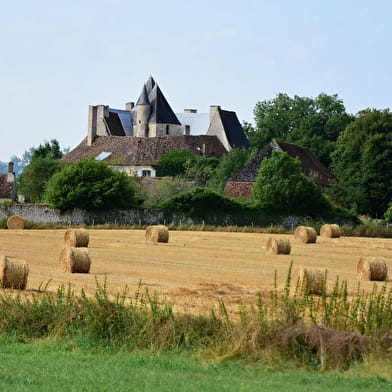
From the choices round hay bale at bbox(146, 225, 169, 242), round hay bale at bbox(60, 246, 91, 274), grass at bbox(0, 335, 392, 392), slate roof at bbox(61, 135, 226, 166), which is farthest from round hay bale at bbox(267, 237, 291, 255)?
slate roof at bbox(61, 135, 226, 166)

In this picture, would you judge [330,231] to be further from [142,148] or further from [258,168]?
[142,148]

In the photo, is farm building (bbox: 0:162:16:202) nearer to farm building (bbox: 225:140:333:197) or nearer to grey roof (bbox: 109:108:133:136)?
farm building (bbox: 225:140:333:197)

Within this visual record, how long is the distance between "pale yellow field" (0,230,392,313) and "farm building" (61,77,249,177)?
44.6 metres

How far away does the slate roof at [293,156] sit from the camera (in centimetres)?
8538

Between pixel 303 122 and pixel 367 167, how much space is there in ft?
88.1

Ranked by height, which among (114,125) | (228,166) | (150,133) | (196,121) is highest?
(196,121)

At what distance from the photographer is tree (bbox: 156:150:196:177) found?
98.2 meters

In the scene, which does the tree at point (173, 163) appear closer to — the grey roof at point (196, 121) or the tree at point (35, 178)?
the tree at point (35, 178)

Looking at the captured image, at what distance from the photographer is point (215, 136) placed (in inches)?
4429

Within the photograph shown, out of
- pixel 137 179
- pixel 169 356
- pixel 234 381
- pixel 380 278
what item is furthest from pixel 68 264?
pixel 137 179

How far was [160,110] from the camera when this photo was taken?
12106 cm

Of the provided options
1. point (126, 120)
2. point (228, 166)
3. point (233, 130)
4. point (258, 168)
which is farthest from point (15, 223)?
point (126, 120)

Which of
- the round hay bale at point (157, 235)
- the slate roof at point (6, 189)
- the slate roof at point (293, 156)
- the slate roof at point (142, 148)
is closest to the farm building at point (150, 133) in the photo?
the slate roof at point (142, 148)

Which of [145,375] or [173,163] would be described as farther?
[173,163]
